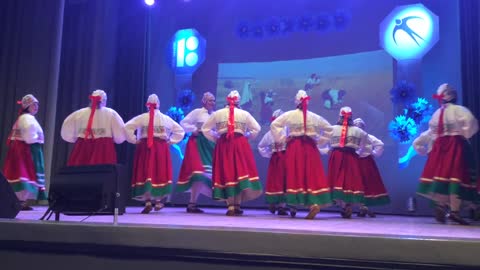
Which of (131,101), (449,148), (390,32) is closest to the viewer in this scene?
(449,148)

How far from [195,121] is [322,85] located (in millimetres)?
2697

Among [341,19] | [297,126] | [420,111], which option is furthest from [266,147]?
[341,19]

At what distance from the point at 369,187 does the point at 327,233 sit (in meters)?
4.36

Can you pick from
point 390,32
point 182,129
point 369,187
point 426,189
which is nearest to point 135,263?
point 426,189

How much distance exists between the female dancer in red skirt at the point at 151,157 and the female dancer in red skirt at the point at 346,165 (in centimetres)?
202

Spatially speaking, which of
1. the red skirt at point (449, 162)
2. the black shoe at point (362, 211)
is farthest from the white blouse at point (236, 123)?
the red skirt at point (449, 162)

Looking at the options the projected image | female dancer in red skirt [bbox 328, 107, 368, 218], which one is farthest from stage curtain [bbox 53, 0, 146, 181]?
female dancer in red skirt [bbox 328, 107, 368, 218]

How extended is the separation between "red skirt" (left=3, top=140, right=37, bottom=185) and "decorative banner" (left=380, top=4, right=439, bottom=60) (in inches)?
216

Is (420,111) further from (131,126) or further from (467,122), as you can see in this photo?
(131,126)

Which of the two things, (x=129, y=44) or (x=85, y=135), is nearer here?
(x=85, y=135)

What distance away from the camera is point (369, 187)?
6188mm

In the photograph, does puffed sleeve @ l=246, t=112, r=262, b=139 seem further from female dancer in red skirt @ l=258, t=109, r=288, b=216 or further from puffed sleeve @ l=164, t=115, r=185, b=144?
puffed sleeve @ l=164, t=115, r=185, b=144

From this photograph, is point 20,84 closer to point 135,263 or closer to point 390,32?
point 390,32

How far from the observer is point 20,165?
6.28 metres
